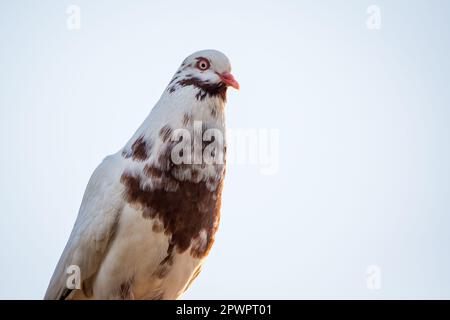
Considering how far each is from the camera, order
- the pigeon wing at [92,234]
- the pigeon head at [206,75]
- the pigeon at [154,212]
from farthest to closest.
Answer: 1. the pigeon head at [206,75]
2. the pigeon wing at [92,234]
3. the pigeon at [154,212]

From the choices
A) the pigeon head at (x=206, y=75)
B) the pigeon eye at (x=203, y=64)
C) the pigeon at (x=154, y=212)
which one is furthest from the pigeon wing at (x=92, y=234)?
the pigeon eye at (x=203, y=64)

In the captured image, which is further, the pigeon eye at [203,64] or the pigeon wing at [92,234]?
the pigeon eye at [203,64]

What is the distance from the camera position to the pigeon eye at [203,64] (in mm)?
5344

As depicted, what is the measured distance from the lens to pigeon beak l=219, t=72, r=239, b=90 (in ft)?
17.3

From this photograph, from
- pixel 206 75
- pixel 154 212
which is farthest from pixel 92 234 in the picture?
pixel 206 75

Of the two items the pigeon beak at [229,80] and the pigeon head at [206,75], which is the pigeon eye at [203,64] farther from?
the pigeon beak at [229,80]

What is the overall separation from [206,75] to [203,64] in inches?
4.6

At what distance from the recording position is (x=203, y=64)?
210 inches

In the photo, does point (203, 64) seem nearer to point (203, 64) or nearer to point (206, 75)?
point (203, 64)

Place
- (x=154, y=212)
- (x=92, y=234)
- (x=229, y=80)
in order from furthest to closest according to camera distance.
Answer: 1. (x=229, y=80)
2. (x=92, y=234)
3. (x=154, y=212)

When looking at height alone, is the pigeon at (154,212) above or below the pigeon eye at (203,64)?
below

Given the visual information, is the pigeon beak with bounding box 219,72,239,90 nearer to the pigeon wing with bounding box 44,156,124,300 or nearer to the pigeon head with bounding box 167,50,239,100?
the pigeon head with bounding box 167,50,239,100

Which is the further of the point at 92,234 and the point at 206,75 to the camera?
the point at 206,75
